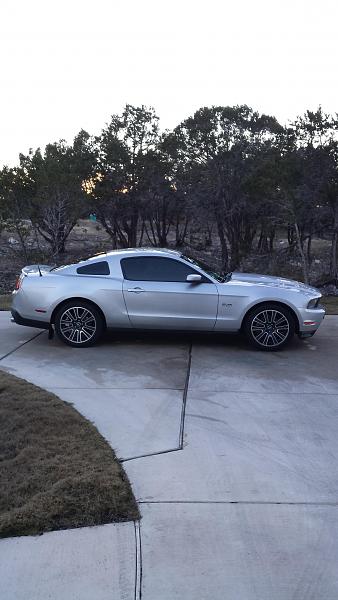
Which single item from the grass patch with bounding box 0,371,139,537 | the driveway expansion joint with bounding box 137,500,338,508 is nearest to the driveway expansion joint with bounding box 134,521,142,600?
the grass patch with bounding box 0,371,139,537

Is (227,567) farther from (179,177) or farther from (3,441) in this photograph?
(179,177)

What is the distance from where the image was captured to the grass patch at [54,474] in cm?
334

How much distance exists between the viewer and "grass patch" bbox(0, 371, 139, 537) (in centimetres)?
334

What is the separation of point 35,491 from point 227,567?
1.38 m

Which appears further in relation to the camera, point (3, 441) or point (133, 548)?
point (3, 441)

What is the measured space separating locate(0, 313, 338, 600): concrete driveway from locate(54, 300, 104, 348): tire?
645 mm

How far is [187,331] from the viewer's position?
306 inches

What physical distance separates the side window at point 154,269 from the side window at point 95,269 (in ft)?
0.80

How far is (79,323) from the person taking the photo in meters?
7.79

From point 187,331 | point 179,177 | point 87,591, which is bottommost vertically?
point 87,591

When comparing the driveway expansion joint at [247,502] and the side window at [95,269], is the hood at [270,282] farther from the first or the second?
the driveway expansion joint at [247,502]

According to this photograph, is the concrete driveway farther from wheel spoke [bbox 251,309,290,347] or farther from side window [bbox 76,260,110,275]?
side window [bbox 76,260,110,275]

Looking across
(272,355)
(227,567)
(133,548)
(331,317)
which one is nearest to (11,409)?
Answer: (133,548)

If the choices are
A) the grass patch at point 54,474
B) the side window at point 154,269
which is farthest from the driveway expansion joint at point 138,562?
the side window at point 154,269
